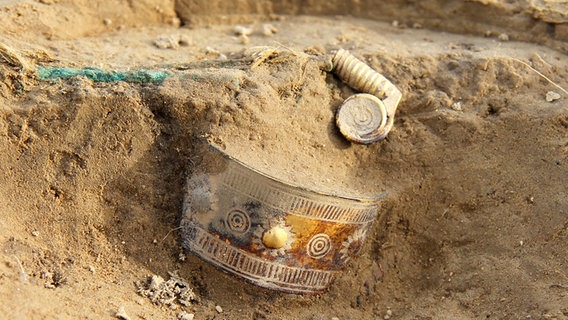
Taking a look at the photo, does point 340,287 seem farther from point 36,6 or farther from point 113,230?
point 36,6

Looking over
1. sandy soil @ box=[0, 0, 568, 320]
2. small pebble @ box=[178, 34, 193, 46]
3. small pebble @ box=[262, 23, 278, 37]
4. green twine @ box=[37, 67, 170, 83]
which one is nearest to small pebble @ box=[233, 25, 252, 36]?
small pebble @ box=[262, 23, 278, 37]

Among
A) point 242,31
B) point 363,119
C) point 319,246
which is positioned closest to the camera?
point 319,246

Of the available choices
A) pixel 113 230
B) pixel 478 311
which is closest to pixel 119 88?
pixel 113 230

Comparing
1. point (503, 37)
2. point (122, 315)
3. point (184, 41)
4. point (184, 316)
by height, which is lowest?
point (184, 316)

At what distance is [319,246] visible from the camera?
11.1 feet

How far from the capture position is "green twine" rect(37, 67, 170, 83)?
351 cm

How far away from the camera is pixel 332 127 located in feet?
12.3

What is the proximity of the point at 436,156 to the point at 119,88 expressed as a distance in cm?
172

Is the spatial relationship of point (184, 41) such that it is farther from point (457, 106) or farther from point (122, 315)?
point (122, 315)

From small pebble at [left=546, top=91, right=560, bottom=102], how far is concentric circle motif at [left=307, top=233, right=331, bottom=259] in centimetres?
151

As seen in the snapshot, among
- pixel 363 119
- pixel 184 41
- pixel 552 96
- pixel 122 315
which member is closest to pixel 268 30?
pixel 184 41

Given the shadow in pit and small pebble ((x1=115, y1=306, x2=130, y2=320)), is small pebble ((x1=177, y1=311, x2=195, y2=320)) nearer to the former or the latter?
the shadow in pit

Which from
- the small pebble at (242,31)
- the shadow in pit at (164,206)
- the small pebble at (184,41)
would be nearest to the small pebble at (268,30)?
the small pebble at (242,31)

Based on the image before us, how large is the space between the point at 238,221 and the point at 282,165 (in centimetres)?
39
